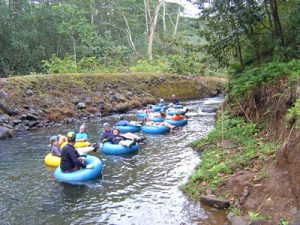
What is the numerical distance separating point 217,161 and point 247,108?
3.51 meters

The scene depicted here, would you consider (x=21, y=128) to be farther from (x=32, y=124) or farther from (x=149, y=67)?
(x=149, y=67)

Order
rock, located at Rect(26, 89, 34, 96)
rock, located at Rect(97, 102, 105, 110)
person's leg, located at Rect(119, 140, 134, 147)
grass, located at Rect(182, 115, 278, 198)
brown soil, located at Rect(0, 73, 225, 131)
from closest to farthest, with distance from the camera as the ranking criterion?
grass, located at Rect(182, 115, 278, 198) → person's leg, located at Rect(119, 140, 134, 147) → brown soil, located at Rect(0, 73, 225, 131) → rock, located at Rect(26, 89, 34, 96) → rock, located at Rect(97, 102, 105, 110)

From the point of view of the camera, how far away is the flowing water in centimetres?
713

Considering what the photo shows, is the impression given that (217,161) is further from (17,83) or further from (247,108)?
(17,83)

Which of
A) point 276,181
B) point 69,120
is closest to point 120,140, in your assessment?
point 276,181

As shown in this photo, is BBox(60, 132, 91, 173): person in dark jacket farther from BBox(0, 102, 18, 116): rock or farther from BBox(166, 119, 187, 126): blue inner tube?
BBox(0, 102, 18, 116): rock

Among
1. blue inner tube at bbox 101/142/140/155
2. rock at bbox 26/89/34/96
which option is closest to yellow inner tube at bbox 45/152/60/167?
blue inner tube at bbox 101/142/140/155

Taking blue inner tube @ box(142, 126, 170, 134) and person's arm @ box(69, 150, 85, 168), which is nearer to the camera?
person's arm @ box(69, 150, 85, 168)

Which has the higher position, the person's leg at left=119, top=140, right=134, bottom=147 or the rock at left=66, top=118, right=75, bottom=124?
the person's leg at left=119, top=140, right=134, bottom=147

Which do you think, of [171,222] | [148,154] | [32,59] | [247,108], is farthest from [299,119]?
[32,59]

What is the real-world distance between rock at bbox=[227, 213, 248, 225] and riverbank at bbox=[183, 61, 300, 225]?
0.06 feet

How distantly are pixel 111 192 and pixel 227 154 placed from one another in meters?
3.19

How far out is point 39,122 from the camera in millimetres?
17906

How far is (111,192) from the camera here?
28.2 feet
